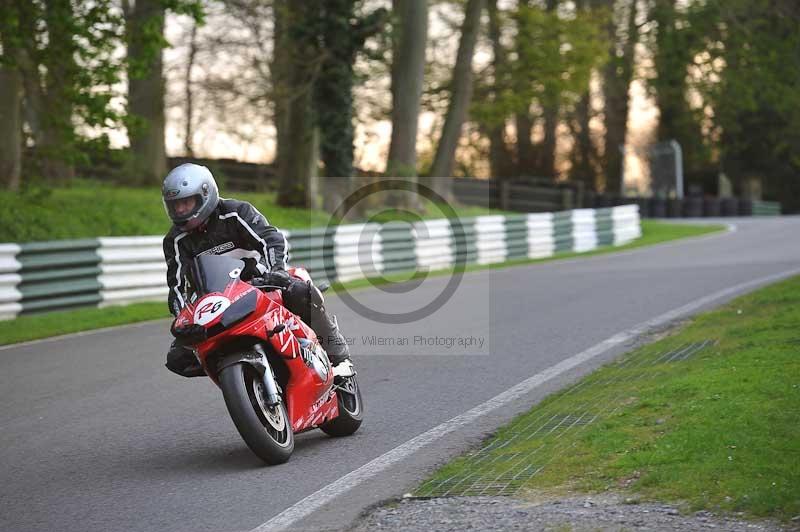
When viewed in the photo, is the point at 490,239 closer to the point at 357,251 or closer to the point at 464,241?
the point at 464,241

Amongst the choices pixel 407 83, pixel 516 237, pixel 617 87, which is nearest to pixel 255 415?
pixel 516 237

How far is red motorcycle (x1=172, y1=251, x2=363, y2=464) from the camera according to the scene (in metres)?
6.26

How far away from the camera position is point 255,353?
647 centimetres

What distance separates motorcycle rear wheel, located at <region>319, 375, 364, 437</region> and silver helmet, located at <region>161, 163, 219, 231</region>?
1.55 m

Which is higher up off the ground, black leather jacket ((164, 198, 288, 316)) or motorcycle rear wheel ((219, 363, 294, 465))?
black leather jacket ((164, 198, 288, 316))

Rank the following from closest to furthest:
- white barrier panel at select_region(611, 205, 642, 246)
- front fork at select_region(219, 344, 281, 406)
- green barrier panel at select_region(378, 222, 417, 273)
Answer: front fork at select_region(219, 344, 281, 406) → green barrier panel at select_region(378, 222, 417, 273) → white barrier panel at select_region(611, 205, 642, 246)

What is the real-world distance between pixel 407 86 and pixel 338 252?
10.3m

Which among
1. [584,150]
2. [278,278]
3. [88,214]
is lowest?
[278,278]

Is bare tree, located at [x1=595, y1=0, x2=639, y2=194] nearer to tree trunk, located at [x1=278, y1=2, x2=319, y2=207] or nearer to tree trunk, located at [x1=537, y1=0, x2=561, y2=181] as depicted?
tree trunk, located at [x1=537, y1=0, x2=561, y2=181]

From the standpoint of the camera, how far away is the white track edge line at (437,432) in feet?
18.5

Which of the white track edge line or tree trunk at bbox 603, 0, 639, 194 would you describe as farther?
tree trunk at bbox 603, 0, 639, 194

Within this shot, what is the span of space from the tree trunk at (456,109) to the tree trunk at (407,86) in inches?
192

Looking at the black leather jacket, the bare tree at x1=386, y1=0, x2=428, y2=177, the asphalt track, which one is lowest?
the asphalt track

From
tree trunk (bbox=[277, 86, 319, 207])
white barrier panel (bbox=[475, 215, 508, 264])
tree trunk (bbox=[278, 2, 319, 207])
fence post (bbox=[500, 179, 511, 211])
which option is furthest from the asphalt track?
fence post (bbox=[500, 179, 511, 211])
